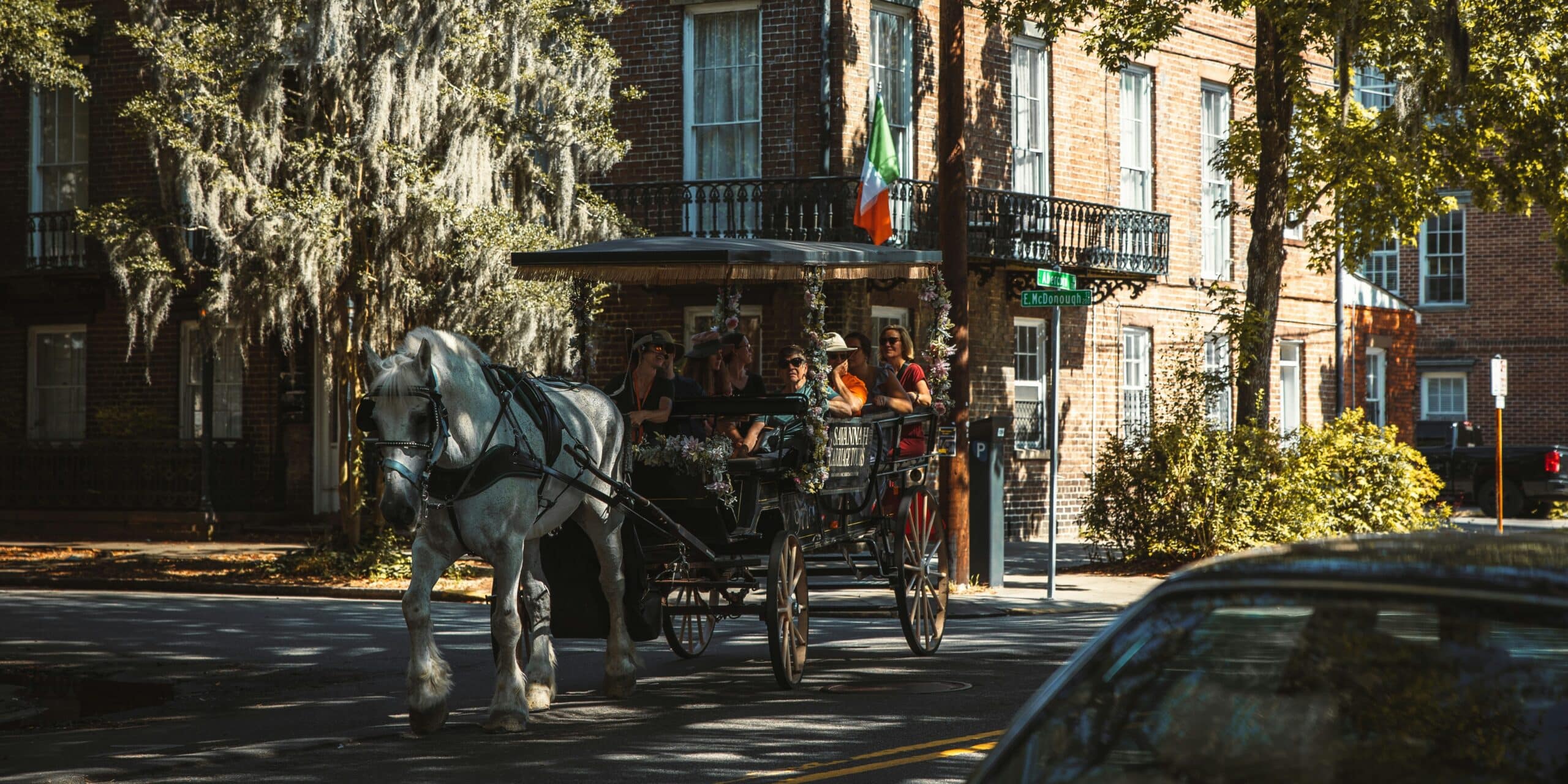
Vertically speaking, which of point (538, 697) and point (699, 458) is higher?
point (699, 458)

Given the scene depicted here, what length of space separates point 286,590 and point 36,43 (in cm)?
771

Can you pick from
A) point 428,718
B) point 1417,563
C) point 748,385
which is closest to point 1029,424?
point 748,385

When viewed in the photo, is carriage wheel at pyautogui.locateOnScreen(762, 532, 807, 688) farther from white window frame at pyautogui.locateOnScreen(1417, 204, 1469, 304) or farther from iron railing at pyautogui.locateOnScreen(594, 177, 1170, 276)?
white window frame at pyautogui.locateOnScreen(1417, 204, 1469, 304)

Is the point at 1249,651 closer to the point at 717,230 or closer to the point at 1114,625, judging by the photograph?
the point at 1114,625

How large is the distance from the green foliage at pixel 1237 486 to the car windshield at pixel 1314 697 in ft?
51.2

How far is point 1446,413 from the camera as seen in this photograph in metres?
44.1

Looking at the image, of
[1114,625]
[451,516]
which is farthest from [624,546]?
[1114,625]

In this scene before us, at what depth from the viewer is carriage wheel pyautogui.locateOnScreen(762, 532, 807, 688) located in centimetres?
929

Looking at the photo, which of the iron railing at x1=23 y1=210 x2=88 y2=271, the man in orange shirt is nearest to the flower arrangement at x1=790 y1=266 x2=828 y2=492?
the man in orange shirt

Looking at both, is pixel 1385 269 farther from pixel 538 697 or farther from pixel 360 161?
pixel 538 697

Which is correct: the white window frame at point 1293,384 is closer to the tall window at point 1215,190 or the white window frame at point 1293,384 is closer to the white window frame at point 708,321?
the tall window at point 1215,190

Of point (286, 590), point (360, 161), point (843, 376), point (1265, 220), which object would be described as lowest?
point (286, 590)

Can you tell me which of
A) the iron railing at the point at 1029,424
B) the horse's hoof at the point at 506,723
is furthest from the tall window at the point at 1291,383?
the horse's hoof at the point at 506,723

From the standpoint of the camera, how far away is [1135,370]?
27.8 meters
